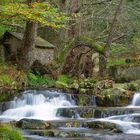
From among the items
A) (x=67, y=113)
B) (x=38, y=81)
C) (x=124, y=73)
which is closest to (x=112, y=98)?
(x=67, y=113)

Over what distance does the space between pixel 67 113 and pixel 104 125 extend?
315 cm

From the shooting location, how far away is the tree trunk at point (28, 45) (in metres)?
23.4

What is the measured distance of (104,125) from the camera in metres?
15.9

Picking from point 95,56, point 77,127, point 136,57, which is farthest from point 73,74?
point 77,127

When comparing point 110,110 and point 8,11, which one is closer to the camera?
point 8,11

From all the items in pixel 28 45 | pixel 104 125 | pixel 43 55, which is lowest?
pixel 104 125

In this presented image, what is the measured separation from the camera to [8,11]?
13828 millimetres

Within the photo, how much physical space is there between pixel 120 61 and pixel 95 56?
3268 millimetres

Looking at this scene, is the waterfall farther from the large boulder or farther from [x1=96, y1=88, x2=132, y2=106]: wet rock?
the large boulder

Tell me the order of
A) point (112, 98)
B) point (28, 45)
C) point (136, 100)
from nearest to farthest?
point (112, 98), point (136, 100), point (28, 45)

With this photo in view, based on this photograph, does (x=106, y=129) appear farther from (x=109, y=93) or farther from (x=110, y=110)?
(x=109, y=93)

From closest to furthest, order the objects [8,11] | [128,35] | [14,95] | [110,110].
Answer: [8,11], [110,110], [14,95], [128,35]

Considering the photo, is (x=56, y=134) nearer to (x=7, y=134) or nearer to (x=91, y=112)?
(x=7, y=134)

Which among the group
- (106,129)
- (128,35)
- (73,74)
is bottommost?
(106,129)
